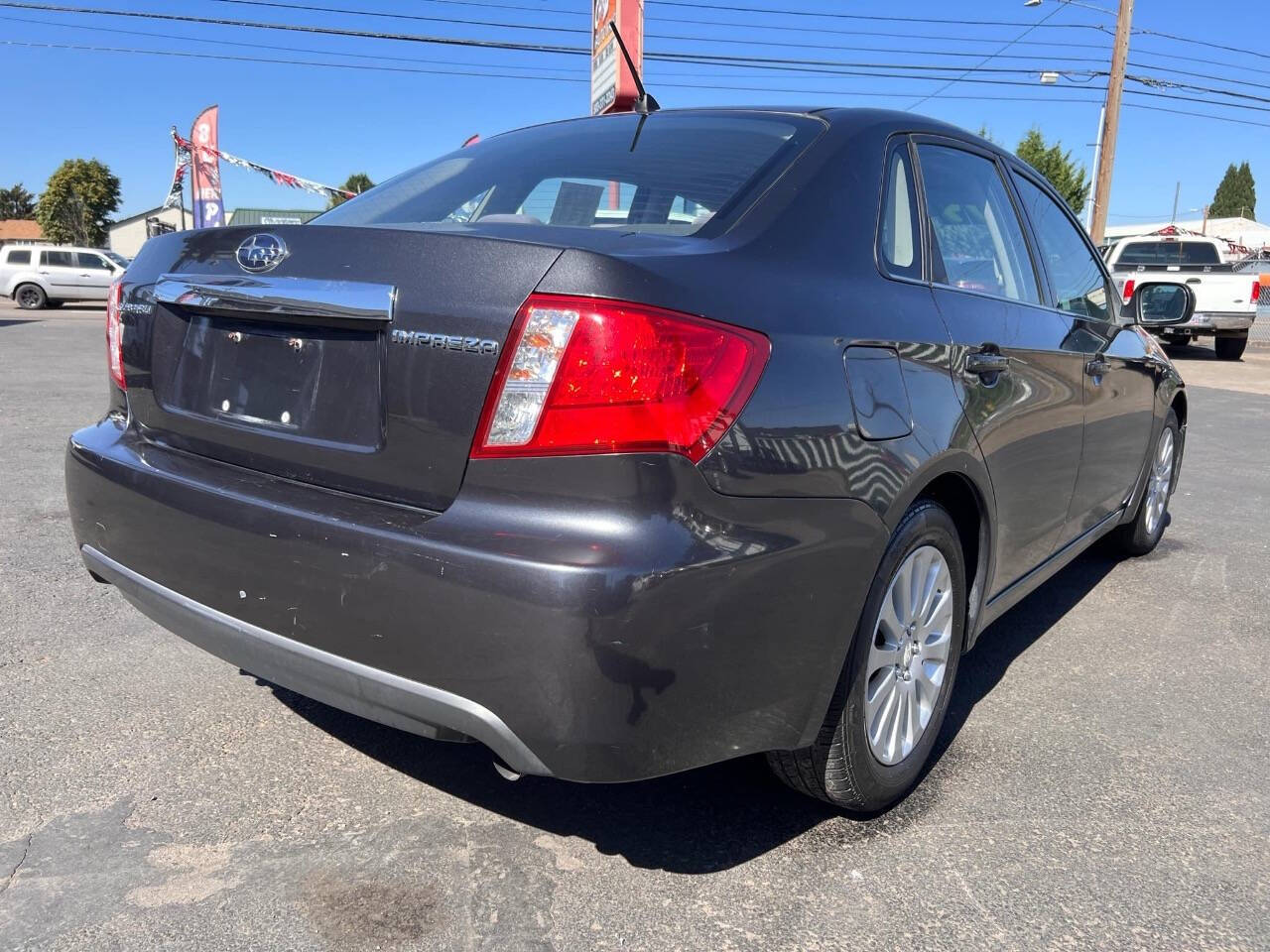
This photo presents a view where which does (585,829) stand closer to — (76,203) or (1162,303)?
(1162,303)

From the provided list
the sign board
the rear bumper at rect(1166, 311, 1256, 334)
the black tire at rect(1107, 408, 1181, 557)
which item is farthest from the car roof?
the rear bumper at rect(1166, 311, 1256, 334)

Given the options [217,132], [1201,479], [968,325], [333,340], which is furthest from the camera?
[217,132]

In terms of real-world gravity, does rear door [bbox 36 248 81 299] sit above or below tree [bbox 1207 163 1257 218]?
below

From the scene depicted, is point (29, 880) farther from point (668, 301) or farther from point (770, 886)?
point (668, 301)

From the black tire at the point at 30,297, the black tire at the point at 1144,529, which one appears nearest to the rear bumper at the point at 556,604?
the black tire at the point at 1144,529

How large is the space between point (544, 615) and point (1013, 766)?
1646 mm

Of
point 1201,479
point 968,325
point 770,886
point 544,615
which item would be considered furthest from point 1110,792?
point 1201,479

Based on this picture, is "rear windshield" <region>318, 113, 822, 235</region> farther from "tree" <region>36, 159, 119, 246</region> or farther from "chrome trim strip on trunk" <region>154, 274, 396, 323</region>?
"tree" <region>36, 159, 119, 246</region>

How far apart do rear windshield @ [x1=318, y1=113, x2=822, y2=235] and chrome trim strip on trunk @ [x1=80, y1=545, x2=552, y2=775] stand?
3.26ft

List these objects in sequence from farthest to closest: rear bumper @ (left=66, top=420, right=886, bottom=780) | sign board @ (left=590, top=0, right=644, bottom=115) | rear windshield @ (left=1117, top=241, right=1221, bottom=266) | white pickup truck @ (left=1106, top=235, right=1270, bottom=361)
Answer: rear windshield @ (left=1117, top=241, right=1221, bottom=266) < white pickup truck @ (left=1106, top=235, right=1270, bottom=361) < sign board @ (left=590, top=0, right=644, bottom=115) < rear bumper @ (left=66, top=420, right=886, bottom=780)

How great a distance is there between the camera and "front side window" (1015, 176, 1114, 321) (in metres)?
3.52

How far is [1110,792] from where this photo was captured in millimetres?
2631

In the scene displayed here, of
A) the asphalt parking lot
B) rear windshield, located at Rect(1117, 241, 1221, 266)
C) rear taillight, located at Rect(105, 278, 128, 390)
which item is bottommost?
the asphalt parking lot

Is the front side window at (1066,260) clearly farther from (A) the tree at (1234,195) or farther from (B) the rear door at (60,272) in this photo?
(A) the tree at (1234,195)
